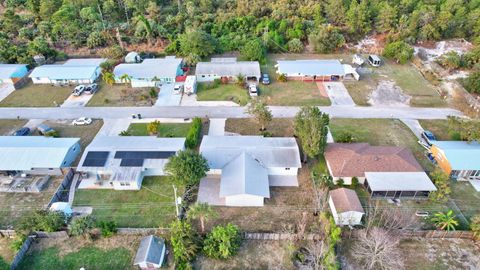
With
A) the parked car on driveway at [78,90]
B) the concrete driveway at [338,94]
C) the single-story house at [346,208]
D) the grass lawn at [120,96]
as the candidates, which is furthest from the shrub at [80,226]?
the concrete driveway at [338,94]

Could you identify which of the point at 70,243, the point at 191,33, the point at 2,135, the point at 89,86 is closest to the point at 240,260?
the point at 70,243

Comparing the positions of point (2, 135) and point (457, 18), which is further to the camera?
point (457, 18)

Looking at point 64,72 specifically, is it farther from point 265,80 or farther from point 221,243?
point 221,243

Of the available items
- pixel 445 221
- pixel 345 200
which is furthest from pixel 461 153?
pixel 345 200

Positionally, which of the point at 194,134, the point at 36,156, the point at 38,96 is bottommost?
the point at 38,96

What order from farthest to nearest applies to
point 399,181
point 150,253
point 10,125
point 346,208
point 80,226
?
1. point 10,125
2. point 399,181
3. point 346,208
4. point 80,226
5. point 150,253

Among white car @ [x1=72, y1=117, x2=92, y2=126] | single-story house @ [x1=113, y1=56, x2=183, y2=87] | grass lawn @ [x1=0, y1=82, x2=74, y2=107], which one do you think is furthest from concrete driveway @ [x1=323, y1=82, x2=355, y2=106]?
grass lawn @ [x1=0, y1=82, x2=74, y2=107]

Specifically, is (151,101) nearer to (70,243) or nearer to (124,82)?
(124,82)

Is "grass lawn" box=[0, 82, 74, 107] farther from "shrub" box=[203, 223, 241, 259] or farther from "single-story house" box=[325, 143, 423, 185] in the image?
"single-story house" box=[325, 143, 423, 185]
